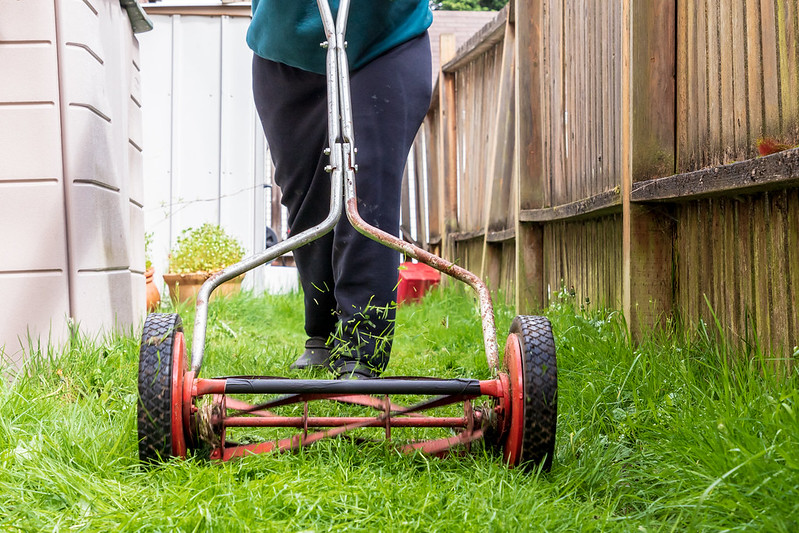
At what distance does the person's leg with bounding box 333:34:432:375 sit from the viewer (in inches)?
98.3

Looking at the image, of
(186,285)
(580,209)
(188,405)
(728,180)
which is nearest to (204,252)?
(186,285)

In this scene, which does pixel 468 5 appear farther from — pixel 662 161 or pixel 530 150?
pixel 662 161

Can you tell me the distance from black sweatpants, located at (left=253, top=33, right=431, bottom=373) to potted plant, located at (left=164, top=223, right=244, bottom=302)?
2.63 meters

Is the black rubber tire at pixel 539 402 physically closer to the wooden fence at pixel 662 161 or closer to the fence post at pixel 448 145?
the wooden fence at pixel 662 161

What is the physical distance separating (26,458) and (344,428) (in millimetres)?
676

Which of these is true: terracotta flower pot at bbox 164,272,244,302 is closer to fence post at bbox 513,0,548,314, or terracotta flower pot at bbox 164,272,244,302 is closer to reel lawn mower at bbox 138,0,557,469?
fence post at bbox 513,0,548,314

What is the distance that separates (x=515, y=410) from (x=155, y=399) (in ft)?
2.47

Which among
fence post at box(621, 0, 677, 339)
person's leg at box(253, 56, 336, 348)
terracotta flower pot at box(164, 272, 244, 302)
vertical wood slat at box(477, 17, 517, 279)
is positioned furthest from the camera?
terracotta flower pot at box(164, 272, 244, 302)

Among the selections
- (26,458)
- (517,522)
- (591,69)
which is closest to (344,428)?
(517,522)

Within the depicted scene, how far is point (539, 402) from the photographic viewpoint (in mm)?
1663

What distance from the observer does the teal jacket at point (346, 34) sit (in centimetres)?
250

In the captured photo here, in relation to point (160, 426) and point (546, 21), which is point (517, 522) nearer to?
point (160, 426)

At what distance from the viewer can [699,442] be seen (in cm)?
161

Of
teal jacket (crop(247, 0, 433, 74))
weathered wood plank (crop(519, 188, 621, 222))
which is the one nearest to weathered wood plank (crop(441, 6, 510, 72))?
weathered wood plank (crop(519, 188, 621, 222))
